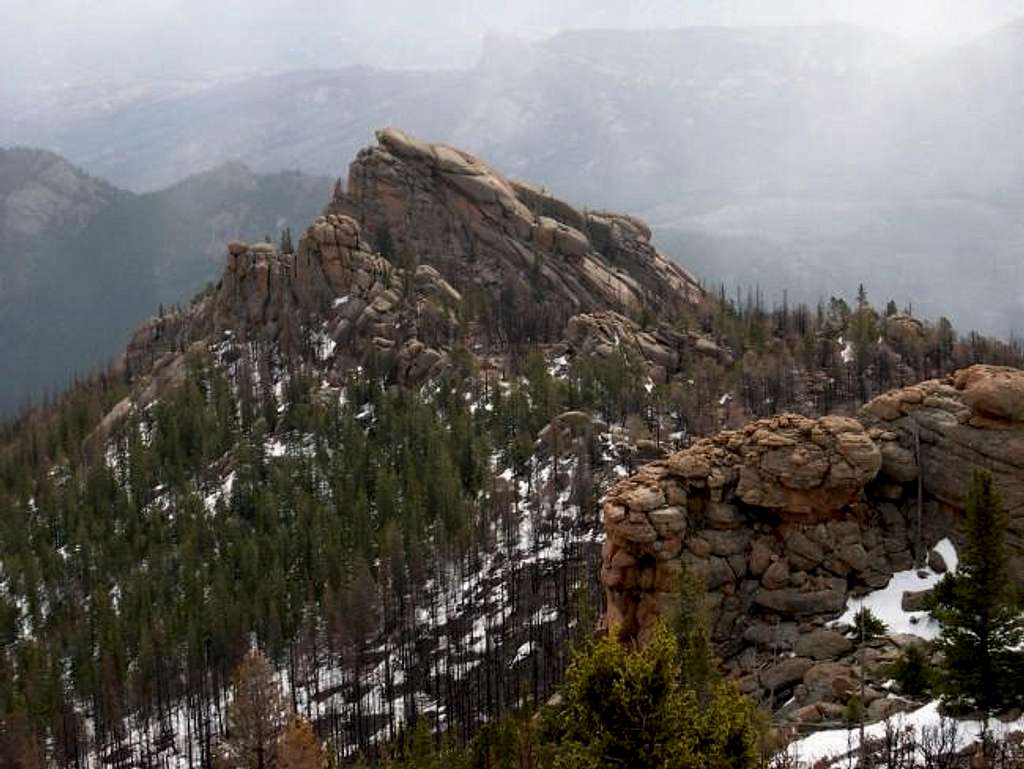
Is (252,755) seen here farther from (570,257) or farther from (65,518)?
(570,257)

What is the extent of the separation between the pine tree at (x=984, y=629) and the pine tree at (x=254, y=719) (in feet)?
113

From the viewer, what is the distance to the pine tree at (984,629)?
32.9 metres

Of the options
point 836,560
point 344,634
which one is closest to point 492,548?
point 344,634

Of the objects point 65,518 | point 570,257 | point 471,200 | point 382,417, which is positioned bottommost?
point 65,518

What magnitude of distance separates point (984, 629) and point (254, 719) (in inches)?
1431

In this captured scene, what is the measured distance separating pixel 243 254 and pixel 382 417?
161 ft

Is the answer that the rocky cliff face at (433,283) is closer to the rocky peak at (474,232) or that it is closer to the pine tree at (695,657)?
the rocky peak at (474,232)

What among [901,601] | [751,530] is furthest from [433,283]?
[901,601]

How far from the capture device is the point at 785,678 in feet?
140

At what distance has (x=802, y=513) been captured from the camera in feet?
159

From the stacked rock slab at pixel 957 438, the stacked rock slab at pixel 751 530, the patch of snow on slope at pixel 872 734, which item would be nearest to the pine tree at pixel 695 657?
the patch of snow on slope at pixel 872 734

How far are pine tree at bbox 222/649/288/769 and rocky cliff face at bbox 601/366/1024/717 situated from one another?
19.3 meters

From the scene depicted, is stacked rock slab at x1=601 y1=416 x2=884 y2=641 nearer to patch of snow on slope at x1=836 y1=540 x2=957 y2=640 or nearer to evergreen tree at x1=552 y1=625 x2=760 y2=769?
patch of snow on slope at x1=836 y1=540 x2=957 y2=640

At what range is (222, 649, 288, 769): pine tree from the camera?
173ft
